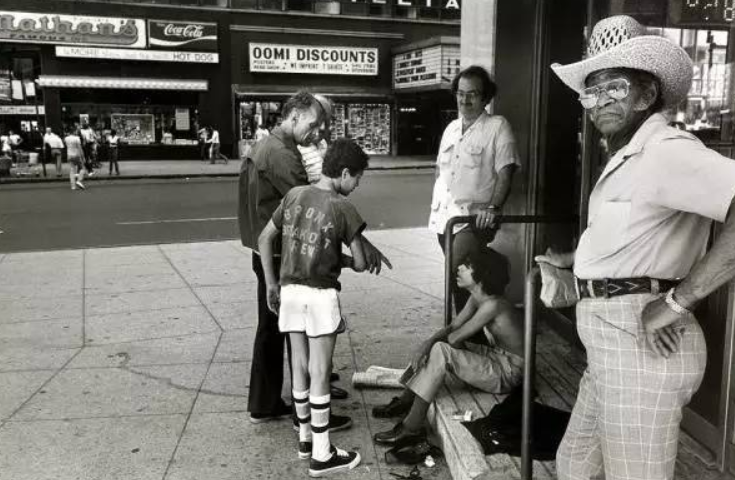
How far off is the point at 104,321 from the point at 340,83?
2480 cm

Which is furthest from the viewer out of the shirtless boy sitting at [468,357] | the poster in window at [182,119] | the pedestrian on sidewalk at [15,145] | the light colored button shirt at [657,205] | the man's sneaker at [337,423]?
the poster in window at [182,119]

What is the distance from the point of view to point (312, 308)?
11.4 ft

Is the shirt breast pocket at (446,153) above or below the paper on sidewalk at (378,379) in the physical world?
above

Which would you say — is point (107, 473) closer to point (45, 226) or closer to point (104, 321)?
point (104, 321)

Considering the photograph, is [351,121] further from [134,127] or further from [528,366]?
[528,366]

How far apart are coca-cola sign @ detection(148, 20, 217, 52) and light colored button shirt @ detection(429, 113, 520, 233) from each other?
81.1 ft

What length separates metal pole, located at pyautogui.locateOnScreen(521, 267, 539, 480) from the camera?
2.74 metres

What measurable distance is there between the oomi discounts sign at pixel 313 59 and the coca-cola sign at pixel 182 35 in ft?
5.86

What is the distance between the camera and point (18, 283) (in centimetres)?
786

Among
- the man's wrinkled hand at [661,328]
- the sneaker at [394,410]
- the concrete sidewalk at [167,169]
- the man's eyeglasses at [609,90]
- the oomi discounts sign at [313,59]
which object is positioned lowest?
the sneaker at [394,410]

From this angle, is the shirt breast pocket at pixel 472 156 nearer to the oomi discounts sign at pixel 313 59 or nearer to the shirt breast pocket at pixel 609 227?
the shirt breast pocket at pixel 609 227

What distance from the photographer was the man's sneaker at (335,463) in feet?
11.7

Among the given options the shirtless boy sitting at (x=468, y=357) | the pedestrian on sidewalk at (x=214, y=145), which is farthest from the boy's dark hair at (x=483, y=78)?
the pedestrian on sidewalk at (x=214, y=145)

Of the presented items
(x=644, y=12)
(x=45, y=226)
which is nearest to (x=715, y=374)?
(x=644, y=12)
